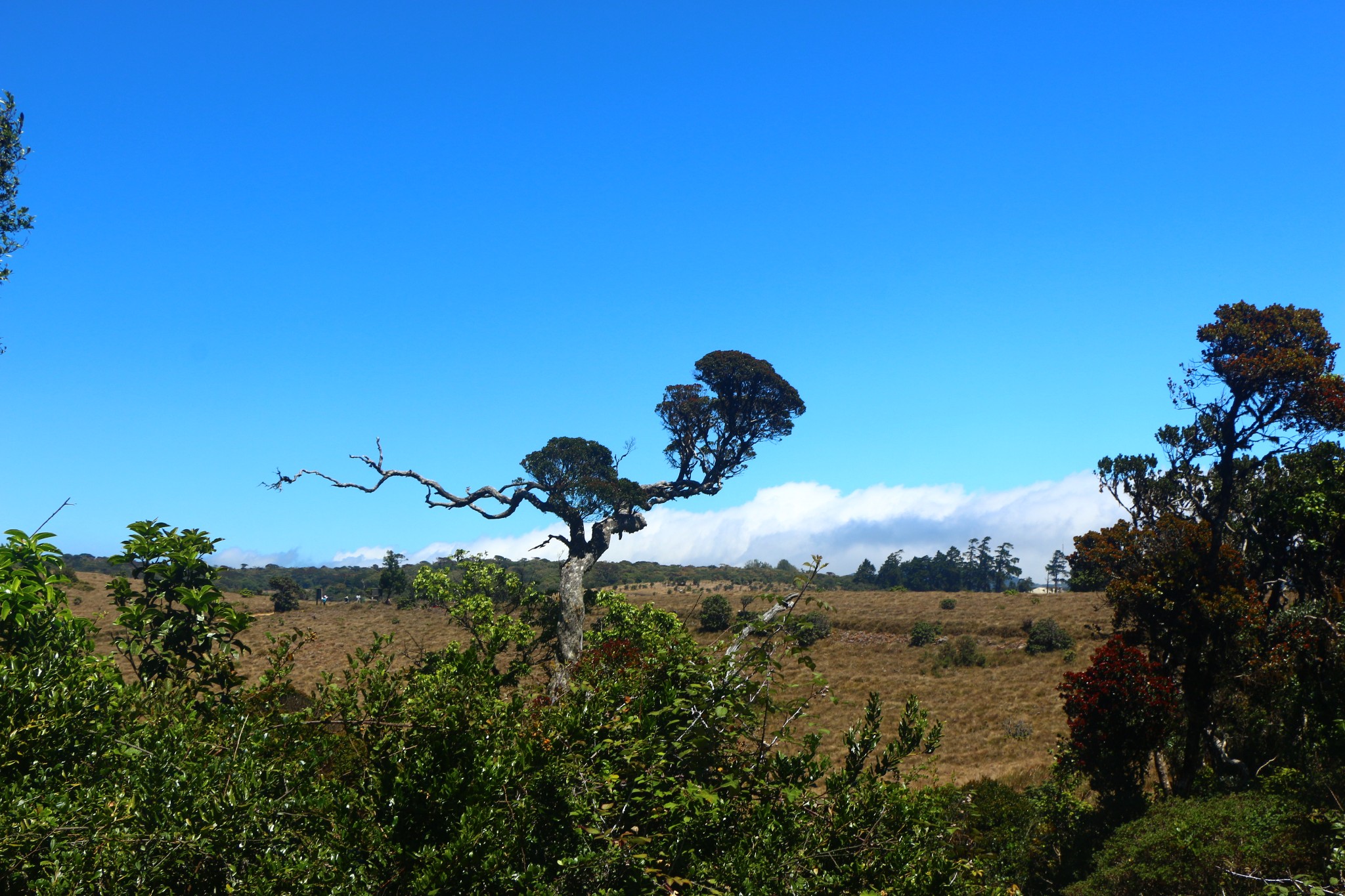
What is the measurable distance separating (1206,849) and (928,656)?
33603 millimetres

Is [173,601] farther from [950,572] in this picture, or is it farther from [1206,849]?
[950,572]

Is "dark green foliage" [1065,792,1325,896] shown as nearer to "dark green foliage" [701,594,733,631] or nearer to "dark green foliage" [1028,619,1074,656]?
"dark green foliage" [1028,619,1074,656]

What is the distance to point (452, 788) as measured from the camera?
3.54 metres

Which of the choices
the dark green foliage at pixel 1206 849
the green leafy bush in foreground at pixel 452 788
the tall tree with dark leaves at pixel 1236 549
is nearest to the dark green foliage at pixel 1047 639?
the tall tree with dark leaves at pixel 1236 549

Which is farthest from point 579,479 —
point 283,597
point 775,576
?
point 775,576

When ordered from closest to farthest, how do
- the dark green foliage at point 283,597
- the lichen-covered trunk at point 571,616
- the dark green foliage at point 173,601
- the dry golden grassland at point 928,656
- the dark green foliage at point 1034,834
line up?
the dark green foliage at point 173,601, the dark green foliage at point 1034,834, the dry golden grassland at point 928,656, the lichen-covered trunk at point 571,616, the dark green foliage at point 283,597

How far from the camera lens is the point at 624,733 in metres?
4.77

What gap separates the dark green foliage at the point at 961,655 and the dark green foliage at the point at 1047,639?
8.83 feet

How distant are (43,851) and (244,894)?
1.05 metres

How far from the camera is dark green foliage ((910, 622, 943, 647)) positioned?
46531mm

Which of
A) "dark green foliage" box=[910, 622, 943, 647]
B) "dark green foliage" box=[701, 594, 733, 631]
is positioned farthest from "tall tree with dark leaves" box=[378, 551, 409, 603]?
"dark green foliage" box=[910, 622, 943, 647]

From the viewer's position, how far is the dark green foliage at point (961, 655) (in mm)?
41188

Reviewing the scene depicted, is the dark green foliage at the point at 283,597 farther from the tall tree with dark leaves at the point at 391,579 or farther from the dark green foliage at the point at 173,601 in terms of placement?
the dark green foliage at the point at 173,601

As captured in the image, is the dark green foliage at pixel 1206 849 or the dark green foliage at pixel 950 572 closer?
the dark green foliage at pixel 1206 849
